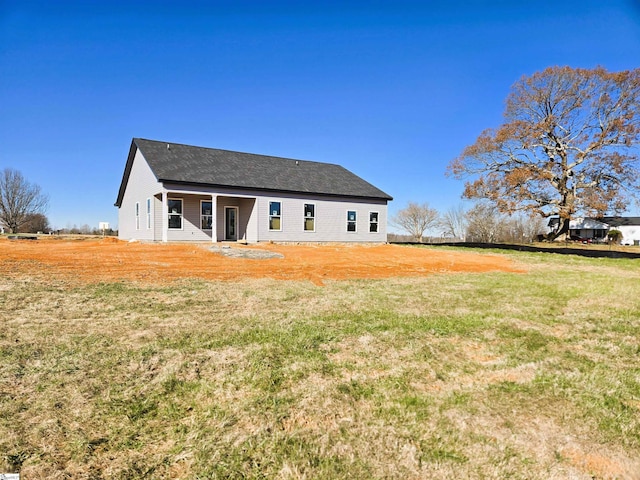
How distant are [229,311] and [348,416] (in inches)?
110

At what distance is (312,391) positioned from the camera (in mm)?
2465

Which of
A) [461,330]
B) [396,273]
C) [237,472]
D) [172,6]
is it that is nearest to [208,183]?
[172,6]

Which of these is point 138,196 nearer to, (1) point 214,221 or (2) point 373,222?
(1) point 214,221

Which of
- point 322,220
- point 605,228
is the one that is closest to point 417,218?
point 605,228

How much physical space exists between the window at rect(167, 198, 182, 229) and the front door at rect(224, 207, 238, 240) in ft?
9.51

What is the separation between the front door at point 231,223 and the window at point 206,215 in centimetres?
145

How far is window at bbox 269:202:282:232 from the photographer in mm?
18712

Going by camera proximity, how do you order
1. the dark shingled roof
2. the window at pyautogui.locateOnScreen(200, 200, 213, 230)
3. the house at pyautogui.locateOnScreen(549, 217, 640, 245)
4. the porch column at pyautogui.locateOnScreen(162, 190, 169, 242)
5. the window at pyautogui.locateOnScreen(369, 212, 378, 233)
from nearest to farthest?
the porch column at pyautogui.locateOnScreen(162, 190, 169, 242)
the dark shingled roof
the window at pyautogui.locateOnScreen(200, 200, 213, 230)
the window at pyautogui.locateOnScreen(369, 212, 378, 233)
the house at pyautogui.locateOnScreen(549, 217, 640, 245)

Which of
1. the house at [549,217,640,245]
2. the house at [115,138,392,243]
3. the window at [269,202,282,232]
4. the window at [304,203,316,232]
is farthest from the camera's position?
the house at [549,217,640,245]

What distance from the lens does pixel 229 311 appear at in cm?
457

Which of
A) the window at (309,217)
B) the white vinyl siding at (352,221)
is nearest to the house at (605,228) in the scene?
the white vinyl siding at (352,221)

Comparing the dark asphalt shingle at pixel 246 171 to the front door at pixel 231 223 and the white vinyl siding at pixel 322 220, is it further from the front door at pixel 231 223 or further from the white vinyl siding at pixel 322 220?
the front door at pixel 231 223

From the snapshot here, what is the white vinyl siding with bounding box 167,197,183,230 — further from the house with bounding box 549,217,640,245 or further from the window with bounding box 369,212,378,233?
the house with bounding box 549,217,640,245

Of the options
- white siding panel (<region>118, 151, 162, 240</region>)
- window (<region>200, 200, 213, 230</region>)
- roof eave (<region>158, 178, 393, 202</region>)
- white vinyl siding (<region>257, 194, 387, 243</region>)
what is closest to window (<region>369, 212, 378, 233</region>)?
white vinyl siding (<region>257, 194, 387, 243</region>)
